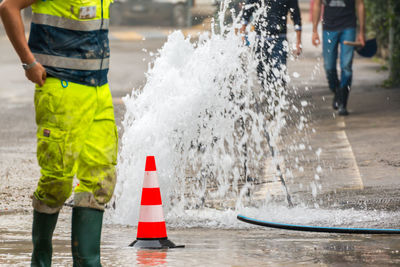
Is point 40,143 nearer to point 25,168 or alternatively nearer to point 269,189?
point 269,189

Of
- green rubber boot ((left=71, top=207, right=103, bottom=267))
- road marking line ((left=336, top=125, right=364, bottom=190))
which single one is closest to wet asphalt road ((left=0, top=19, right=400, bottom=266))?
road marking line ((left=336, top=125, right=364, bottom=190))

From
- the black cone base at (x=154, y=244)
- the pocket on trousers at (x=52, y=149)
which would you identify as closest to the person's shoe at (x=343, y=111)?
the black cone base at (x=154, y=244)

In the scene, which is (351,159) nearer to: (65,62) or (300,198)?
(300,198)

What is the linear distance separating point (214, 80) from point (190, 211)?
97 centimetres

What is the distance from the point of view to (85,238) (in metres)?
4.71

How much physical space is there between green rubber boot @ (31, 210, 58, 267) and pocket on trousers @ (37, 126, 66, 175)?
26 cm

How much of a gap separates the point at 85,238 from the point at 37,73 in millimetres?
809

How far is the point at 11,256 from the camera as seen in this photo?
5.44 metres

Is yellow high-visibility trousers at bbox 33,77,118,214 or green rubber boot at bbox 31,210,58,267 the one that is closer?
yellow high-visibility trousers at bbox 33,77,118,214

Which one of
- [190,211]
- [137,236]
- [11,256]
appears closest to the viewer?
[11,256]

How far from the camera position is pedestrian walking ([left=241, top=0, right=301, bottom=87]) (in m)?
8.34

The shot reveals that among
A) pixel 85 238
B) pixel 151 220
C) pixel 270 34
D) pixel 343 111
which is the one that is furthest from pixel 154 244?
pixel 343 111

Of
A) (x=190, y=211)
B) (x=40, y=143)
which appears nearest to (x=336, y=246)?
(x=190, y=211)

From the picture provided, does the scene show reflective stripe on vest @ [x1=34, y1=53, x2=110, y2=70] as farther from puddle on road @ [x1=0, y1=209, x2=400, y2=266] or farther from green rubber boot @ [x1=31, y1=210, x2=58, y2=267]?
puddle on road @ [x1=0, y1=209, x2=400, y2=266]
